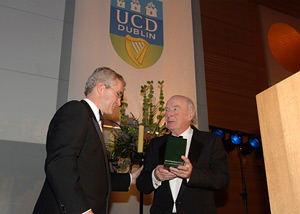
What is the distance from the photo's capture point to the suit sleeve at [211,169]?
7.47 feet

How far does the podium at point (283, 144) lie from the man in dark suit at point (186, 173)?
1.10m

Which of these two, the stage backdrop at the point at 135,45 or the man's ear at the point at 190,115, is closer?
the man's ear at the point at 190,115

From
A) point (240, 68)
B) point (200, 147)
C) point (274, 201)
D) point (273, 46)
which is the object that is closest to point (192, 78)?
point (240, 68)

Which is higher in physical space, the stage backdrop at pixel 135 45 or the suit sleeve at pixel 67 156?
the stage backdrop at pixel 135 45

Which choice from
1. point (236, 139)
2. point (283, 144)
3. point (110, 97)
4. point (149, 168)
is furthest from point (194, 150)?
point (236, 139)

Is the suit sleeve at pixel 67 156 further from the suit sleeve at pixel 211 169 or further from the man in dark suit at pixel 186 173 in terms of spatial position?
the suit sleeve at pixel 211 169

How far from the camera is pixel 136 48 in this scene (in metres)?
4.62

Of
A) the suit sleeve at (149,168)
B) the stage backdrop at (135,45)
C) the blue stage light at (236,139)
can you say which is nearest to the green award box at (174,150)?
the suit sleeve at (149,168)

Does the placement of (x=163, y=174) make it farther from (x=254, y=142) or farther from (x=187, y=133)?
(x=254, y=142)

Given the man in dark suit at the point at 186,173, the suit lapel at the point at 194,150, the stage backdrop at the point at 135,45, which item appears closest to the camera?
the man in dark suit at the point at 186,173

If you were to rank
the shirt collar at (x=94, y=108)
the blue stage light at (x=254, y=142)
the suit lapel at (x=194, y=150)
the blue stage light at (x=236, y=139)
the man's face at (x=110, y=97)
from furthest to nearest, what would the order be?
the blue stage light at (x=254, y=142) < the blue stage light at (x=236, y=139) < the suit lapel at (x=194, y=150) < the man's face at (x=110, y=97) < the shirt collar at (x=94, y=108)

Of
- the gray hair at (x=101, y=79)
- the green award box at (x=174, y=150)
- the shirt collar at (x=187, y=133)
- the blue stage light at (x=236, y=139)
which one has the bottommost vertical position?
the green award box at (x=174, y=150)

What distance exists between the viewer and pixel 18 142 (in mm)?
3461

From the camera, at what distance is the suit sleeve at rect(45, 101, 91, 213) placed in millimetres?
1590
